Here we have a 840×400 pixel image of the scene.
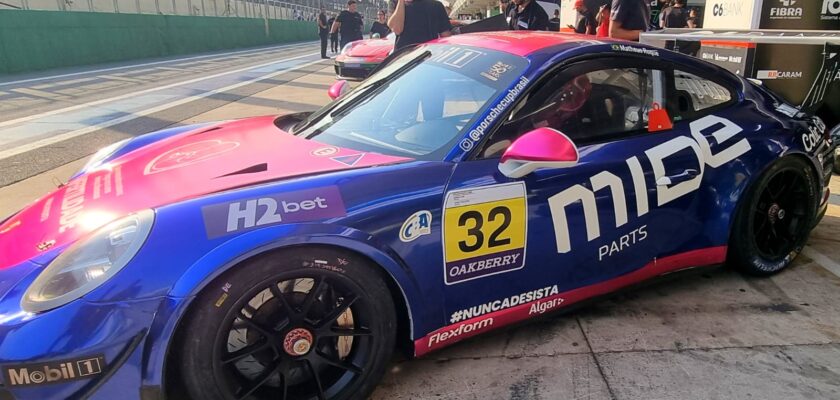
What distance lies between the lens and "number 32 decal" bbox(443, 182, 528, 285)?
6.84 ft

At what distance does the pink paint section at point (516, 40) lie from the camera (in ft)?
8.55

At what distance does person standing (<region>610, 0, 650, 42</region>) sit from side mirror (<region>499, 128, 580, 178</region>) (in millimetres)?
4074

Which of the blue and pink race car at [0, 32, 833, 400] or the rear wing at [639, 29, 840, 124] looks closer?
the blue and pink race car at [0, 32, 833, 400]

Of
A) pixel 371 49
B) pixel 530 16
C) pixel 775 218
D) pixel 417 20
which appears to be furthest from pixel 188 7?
pixel 775 218

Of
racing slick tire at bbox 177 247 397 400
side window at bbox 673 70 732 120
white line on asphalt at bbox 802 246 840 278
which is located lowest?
white line on asphalt at bbox 802 246 840 278

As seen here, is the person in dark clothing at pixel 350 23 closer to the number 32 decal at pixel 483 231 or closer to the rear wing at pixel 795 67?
the rear wing at pixel 795 67

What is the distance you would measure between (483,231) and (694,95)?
4.80ft

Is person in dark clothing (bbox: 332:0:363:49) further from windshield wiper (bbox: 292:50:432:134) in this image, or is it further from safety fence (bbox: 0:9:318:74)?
windshield wiper (bbox: 292:50:432:134)

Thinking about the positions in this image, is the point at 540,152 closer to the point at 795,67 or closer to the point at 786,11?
the point at 795,67

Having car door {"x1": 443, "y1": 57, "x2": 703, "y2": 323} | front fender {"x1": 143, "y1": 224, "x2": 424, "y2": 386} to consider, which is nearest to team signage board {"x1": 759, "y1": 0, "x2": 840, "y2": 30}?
car door {"x1": 443, "y1": 57, "x2": 703, "y2": 323}

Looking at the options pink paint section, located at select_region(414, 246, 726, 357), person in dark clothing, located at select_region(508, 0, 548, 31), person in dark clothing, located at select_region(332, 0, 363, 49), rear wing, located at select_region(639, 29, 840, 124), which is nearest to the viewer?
pink paint section, located at select_region(414, 246, 726, 357)

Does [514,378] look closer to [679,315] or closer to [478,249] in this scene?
[478,249]

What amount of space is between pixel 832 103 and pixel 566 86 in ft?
16.3

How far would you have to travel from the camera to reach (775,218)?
3.09 m
